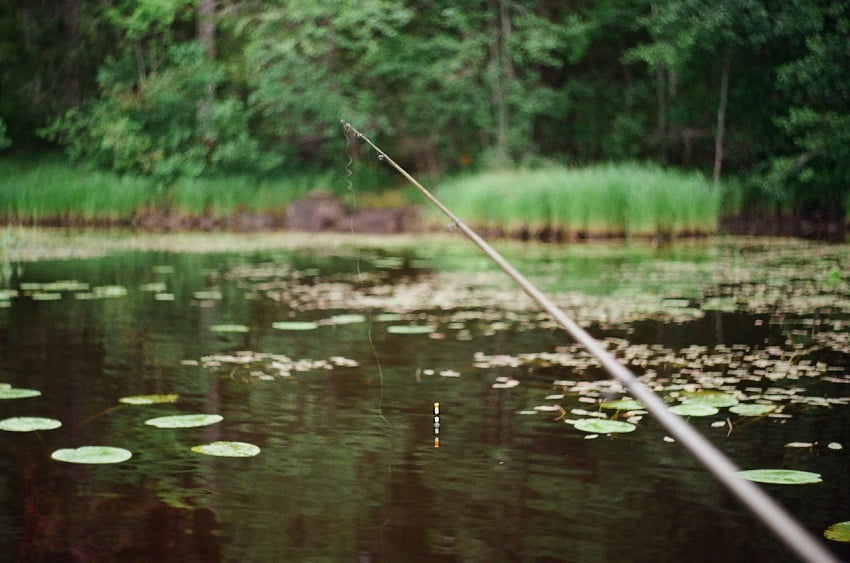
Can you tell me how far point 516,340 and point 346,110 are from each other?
585 inches

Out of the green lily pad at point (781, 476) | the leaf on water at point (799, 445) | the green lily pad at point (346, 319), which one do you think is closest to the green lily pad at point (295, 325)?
the green lily pad at point (346, 319)

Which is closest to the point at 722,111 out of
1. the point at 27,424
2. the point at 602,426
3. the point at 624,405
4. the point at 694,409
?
the point at 624,405

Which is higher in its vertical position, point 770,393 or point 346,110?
point 346,110

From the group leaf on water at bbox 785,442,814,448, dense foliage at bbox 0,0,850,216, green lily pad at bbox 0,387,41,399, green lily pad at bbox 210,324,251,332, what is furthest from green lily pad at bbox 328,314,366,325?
dense foliage at bbox 0,0,850,216

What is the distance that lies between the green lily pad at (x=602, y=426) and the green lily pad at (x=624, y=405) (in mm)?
279

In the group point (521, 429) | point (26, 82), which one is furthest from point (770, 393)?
point (26, 82)

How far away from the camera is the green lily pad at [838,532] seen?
2.68 m

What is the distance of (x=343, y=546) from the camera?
105 inches

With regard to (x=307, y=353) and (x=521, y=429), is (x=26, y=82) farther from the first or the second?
(x=521, y=429)

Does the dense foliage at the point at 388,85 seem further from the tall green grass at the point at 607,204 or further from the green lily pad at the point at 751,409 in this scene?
the green lily pad at the point at 751,409

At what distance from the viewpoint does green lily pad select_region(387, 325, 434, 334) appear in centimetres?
628

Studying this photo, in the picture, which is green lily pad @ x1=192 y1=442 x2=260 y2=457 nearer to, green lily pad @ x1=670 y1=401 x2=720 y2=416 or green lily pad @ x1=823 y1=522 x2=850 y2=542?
green lily pad @ x1=670 y1=401 x2=720 y2=416

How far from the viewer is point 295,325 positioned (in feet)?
21.5

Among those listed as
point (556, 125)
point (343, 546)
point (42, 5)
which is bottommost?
point (343, 546)
